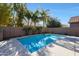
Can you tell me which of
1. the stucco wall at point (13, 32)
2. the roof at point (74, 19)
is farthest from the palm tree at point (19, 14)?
the roof at point (74, 19)

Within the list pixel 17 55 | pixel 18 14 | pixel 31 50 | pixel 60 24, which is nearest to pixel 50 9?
pixel 60 24

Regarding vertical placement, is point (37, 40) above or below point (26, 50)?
above

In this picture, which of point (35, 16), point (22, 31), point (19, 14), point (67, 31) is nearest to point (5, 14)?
point (19, 14)

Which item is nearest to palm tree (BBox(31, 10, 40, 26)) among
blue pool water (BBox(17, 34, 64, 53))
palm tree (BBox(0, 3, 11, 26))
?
blue pool water (BBox(17, 34, 64, 53))

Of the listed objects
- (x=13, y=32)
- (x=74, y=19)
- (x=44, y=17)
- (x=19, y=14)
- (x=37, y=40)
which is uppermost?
(x=19, y=14)

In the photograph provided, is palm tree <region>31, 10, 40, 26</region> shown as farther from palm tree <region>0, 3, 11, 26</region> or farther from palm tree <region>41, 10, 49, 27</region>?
palm tree <region>0, 3, 11, 26</region>

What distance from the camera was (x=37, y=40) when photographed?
7.49 m

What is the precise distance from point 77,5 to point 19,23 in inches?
101

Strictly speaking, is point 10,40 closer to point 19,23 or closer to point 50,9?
point 19,23

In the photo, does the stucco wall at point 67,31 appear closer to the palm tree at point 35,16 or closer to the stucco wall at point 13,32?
the palm tree at point 35,16

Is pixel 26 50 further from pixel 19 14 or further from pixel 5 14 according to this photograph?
pixel 5 14

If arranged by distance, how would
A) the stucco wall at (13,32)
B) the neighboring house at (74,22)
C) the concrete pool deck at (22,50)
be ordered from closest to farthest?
1. the concrete pool deck at (22,50)
2. the neighboring house at (74,22)
3. the stucco wall at (13,32)

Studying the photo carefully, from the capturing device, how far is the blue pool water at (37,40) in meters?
7.14

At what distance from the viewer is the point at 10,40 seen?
23.0 ft
